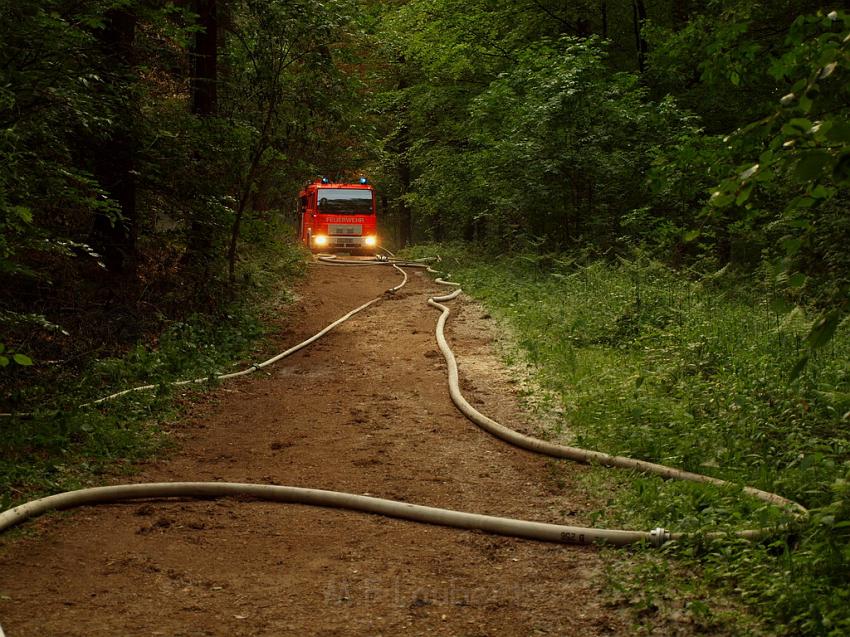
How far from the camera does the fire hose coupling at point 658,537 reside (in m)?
4.51

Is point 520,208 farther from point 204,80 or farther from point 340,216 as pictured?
point 340,216

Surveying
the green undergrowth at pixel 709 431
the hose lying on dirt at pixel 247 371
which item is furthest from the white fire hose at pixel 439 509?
the hose lying on dirt at pixel 247 371

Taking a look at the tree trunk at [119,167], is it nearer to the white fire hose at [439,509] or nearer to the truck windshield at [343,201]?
the white fire hose at [439,509]

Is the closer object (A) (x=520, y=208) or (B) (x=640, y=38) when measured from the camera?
(A) (x=520, y=208)

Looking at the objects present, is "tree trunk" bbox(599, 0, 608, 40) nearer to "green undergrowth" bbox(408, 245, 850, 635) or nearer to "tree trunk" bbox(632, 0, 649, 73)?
"tree trunk" bbox(632, 0, 649, 73)

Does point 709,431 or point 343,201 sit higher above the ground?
point 343,201

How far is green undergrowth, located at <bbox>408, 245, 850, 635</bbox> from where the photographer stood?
148 inches

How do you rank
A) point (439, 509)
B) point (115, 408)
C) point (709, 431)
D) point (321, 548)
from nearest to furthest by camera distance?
point (321, 548), point (439, 509), point (709, 431), point (115, 408)

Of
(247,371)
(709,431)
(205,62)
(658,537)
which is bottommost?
(247,371)

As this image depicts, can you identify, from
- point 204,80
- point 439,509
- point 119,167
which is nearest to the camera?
point 439,509

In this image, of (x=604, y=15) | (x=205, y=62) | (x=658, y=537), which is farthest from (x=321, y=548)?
(x=604, y=15)

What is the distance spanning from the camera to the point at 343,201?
90.5 ft

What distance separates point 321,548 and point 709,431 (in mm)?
3249

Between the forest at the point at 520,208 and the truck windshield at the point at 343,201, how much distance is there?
15.7 ft
